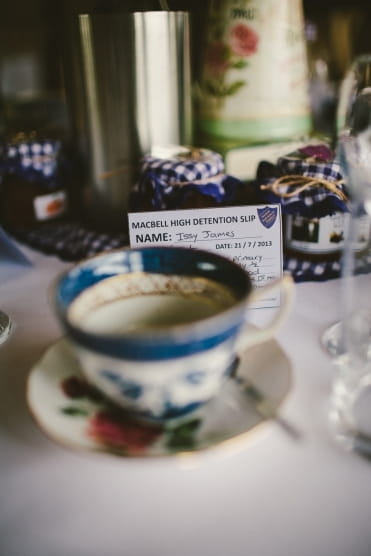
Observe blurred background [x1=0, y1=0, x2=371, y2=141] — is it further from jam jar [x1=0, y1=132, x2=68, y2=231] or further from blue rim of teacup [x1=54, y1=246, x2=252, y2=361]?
blue rim of teacup [x1=54, y1=246, x2=252, y2=361]

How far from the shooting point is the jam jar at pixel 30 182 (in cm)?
62

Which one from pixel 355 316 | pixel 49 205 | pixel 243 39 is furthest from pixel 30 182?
pixel 355 316

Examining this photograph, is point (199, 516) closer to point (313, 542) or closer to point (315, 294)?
point (313, 542)

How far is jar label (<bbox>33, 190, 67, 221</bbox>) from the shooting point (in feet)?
2.15

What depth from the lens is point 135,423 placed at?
27 centimetres

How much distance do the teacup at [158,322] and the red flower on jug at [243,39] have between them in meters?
0.42

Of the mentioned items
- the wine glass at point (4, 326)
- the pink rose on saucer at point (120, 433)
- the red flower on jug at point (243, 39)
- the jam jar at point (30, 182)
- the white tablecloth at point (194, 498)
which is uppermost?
the red flower on jug at point (243, 39)

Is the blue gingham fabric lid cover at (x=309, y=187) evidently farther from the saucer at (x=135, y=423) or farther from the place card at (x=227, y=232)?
the saucer at (x=135, y=423)

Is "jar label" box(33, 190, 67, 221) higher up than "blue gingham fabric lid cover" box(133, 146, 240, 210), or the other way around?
"blue gingham fabric lid cover" box(133, 146, 240, 210)

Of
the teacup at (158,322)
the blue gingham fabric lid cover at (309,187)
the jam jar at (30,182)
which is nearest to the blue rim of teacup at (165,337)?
the teacup at (158,322)

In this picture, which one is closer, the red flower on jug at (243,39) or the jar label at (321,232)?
the jar label at (321,232)

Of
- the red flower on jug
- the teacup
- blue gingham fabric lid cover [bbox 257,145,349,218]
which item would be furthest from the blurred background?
the teacup

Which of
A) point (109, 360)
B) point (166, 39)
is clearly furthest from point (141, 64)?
point (109, 360)

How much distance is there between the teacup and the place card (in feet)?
0.37
